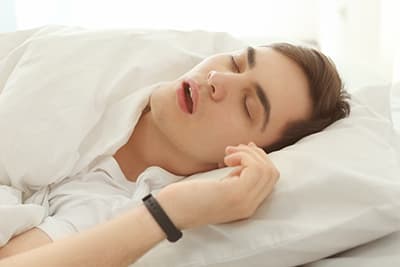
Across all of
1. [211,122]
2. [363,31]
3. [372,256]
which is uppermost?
[211,122]

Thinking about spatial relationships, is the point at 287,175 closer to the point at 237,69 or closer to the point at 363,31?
the point at 237,69

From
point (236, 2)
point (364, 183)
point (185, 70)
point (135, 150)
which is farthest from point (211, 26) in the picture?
point (364, 183)

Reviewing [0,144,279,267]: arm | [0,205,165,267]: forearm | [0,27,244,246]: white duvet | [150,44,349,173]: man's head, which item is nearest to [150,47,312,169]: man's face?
[150,44,349,173]: man's head

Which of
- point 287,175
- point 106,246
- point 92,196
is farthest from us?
point 92,196

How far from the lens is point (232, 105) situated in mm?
1164

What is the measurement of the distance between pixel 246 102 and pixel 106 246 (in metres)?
0.44

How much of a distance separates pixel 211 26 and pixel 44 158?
166cm

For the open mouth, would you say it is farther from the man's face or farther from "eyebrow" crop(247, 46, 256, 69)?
"eyebrow" crop(247, 46, 256, 69)

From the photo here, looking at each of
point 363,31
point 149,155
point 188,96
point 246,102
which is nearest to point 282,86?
point 246,102

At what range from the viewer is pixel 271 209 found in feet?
3.05

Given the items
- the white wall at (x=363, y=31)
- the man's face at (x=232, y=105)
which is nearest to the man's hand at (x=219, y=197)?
the man's face at (x=232, y=105)

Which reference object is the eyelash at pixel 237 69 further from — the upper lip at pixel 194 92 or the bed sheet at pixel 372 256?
the bed sheet at pixel 372 256

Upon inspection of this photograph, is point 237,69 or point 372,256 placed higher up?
point 237,69

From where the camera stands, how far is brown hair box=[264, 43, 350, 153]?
1.21 meters
